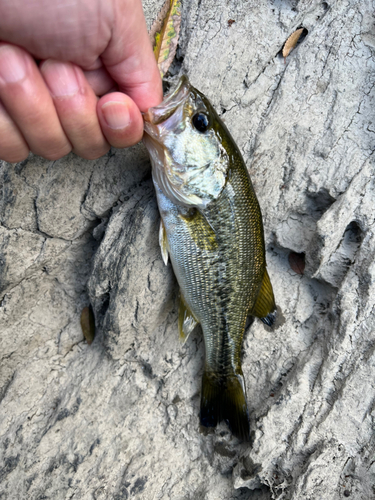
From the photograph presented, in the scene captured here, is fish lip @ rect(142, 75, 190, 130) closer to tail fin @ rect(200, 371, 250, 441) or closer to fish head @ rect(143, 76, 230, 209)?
fish head @ rect(143, 76, 230, 209)

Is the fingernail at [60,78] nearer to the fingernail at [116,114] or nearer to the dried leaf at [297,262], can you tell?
the fingernail at [116,114]

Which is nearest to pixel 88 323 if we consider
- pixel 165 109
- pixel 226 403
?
pixel 226 403

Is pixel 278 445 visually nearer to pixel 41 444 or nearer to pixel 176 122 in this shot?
pixel 41 444

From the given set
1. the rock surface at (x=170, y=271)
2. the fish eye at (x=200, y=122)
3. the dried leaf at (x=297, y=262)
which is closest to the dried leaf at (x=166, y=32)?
the rock surface at (x=170, y=271)

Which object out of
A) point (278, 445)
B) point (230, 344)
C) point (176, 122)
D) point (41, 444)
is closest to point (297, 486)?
point (278, 445)

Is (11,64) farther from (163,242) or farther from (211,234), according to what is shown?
(211,234)

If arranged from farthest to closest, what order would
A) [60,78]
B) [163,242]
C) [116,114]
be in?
[163,242] → [116,114] → [60,78]
